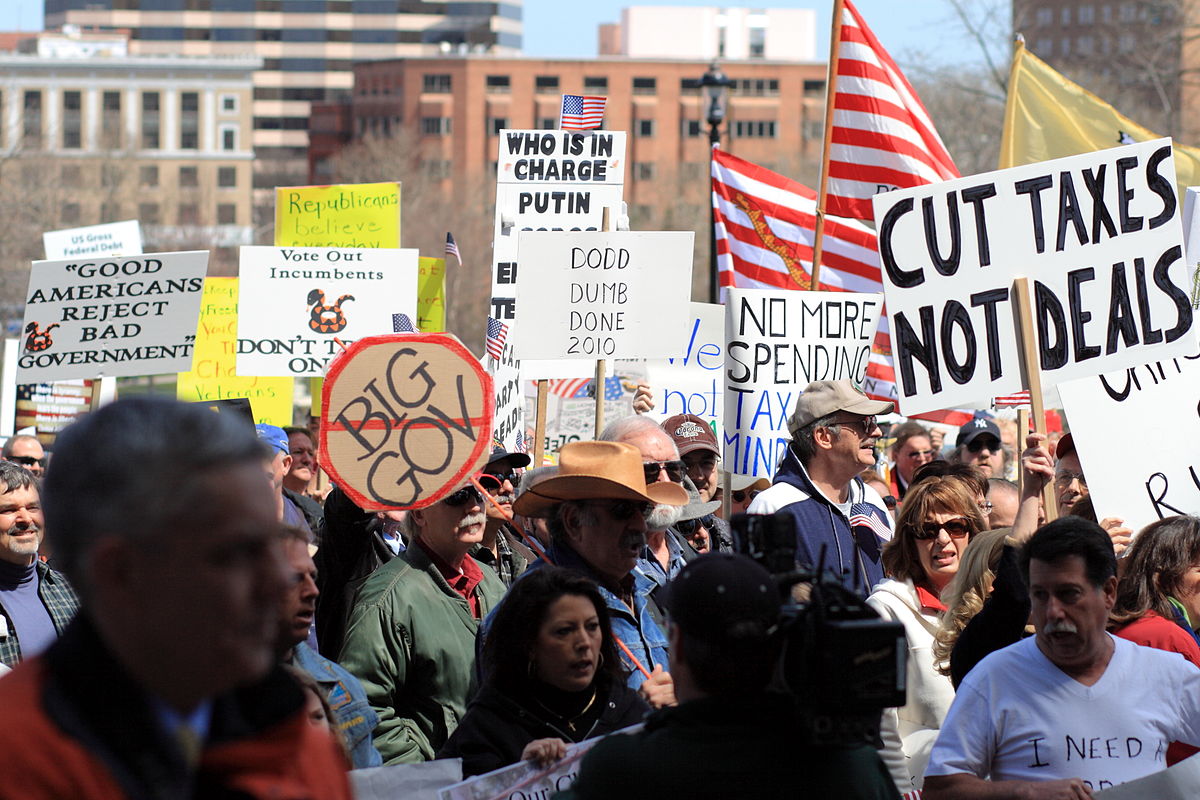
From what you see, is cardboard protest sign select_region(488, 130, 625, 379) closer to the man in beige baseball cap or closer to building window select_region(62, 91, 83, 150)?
the man in beige baseball cap

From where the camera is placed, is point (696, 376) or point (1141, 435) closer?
point (1141, 435)

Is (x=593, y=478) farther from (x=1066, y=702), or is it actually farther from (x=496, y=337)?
(x=496, y=337)

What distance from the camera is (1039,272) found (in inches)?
232

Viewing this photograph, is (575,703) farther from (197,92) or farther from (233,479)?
(197,92)

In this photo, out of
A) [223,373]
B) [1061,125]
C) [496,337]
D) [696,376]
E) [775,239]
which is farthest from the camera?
[223,373]

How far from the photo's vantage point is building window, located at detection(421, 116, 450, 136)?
123m

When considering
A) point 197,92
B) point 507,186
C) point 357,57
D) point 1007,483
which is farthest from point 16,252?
point 357,57

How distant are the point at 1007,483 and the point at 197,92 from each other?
139m

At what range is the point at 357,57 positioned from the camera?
15412 cm

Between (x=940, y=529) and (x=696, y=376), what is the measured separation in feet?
16.3

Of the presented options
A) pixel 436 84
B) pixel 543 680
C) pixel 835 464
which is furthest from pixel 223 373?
pixel 436 84

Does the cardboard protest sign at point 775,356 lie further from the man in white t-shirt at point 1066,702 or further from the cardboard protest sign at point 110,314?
the man in white t-shirt at point 1066,702

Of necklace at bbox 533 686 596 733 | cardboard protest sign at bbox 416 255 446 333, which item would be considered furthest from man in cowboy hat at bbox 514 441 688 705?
cardboard protest sign at bbox 416 255 446 333

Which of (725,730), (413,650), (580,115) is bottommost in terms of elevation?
(413,650)
